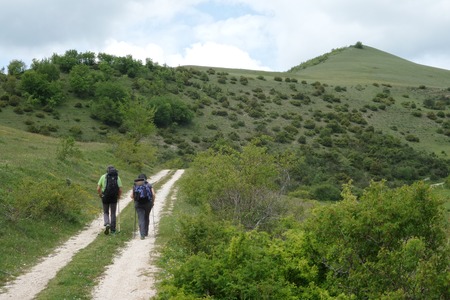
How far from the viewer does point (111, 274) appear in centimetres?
1190

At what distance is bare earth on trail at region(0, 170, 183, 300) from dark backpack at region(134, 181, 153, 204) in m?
1.27

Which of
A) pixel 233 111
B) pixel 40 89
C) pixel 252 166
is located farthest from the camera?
pixel 233 111

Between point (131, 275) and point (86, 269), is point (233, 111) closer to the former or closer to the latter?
point (86, 269)

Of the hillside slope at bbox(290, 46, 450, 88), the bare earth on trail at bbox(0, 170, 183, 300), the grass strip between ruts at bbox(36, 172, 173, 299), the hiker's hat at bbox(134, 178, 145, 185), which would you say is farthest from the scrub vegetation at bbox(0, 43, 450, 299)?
the hiker's hat at bbox(134, 178, 145, 185)

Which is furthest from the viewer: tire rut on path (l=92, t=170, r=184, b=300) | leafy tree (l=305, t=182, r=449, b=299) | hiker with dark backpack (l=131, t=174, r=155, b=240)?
hiker with dark backpack (l=131, t=174, r=155, b=240)

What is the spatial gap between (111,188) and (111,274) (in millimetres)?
5534

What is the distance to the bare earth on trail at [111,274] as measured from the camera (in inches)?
408

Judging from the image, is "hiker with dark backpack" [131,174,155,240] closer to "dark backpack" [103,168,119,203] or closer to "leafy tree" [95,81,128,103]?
"dark backpack" [103,168,119,203]

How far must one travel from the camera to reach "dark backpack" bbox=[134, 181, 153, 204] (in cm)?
1656

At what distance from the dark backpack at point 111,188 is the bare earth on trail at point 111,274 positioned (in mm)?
1355

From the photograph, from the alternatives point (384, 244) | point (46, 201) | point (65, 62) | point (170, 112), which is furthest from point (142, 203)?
point (65, 62)

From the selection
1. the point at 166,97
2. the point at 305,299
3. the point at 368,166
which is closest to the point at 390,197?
the point at 305,299

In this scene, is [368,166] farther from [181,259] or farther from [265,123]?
[181,259]

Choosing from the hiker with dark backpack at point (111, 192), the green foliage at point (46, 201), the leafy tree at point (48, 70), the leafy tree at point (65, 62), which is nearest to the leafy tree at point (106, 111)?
the leafy tree at point (48, 70)
